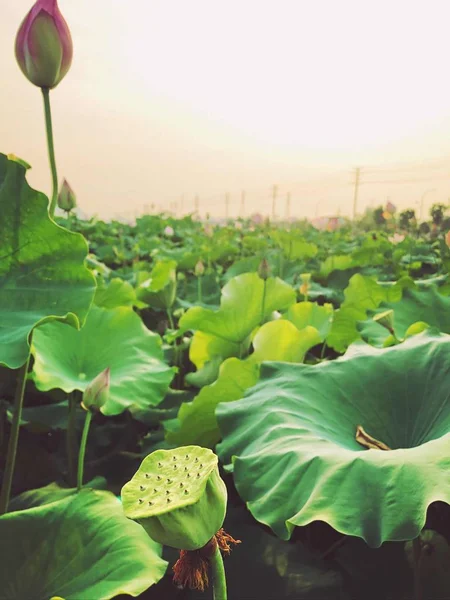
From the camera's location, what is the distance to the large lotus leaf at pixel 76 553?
64cm

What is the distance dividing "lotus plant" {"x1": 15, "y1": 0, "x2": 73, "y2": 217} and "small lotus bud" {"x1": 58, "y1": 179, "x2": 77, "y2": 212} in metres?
0.92

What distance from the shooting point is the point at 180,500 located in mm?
376

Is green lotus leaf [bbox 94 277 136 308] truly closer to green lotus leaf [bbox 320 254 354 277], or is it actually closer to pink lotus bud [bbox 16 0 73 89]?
pink lotus bud [bbox 16 0 73 89]

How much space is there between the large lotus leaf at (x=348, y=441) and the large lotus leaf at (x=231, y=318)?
1.44ft

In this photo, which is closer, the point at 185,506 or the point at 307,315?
the point at 185,506

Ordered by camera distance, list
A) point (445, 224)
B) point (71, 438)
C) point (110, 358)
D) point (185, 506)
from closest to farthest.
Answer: point (185, 506) → point (71, 438) → point (110, 358) → point (445, 224)

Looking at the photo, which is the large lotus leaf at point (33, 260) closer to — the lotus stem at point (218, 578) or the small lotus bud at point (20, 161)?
the small lotus bud at point (20, 161)

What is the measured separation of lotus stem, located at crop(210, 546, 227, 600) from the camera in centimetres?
40

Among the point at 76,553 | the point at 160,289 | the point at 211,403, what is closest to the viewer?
the point at 76,553

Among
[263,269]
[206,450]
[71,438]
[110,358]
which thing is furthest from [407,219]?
[206,450]

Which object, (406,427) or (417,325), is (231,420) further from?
(417,325)

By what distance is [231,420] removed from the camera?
901mm

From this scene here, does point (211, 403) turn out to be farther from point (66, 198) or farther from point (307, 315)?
point (66, 198)

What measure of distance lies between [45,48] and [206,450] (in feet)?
1.98
